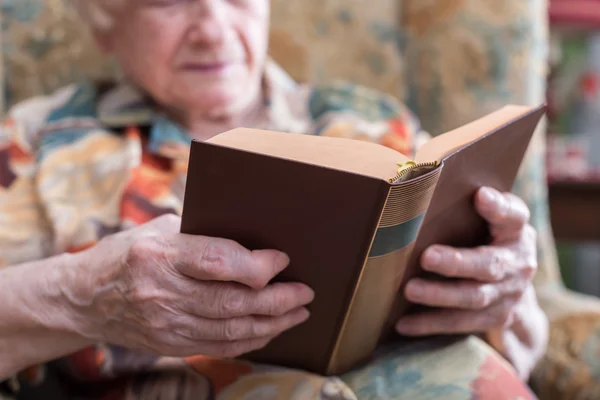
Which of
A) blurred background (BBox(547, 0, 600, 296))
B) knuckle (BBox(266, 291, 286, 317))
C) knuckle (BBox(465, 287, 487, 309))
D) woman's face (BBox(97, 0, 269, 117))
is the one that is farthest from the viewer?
blurred background (BBox(547, 0, 600, 296))

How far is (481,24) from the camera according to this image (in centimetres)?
118

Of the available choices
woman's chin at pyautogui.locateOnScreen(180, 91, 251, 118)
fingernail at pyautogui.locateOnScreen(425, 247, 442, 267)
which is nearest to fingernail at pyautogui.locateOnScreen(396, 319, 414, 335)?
fingernail at pyautogui.locateOnScreen(425, 247, 442, 267)

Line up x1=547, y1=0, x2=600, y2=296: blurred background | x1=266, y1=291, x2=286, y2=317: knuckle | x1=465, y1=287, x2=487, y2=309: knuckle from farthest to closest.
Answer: x1=547, y1=0, x2=600, y2=296: blurred background, x1=465, y1=287, x2=487, y2=309: knuckle, x1=266, y1=291, x2=286, y2=317: knuckle

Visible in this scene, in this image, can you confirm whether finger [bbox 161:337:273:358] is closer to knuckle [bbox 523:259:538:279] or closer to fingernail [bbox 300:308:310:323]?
fingernail [bbox 300:308:310:323]

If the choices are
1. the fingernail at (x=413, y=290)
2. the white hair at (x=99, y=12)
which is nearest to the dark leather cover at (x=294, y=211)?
the fingernail at (x=413, y=290)

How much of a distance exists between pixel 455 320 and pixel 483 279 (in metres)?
0.07

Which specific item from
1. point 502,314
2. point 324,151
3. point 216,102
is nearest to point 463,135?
point 324,151

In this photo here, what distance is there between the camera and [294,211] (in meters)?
0.54

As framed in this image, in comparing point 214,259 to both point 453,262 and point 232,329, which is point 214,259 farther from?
point 453,262

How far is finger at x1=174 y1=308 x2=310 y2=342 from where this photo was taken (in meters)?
0.61

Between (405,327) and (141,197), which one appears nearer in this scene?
(405,327)

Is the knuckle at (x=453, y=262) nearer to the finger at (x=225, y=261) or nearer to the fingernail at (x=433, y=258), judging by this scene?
the fingernail at (x=433, y=258)

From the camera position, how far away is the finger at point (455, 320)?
2.43ft

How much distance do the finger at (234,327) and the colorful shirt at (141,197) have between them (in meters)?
0.11
